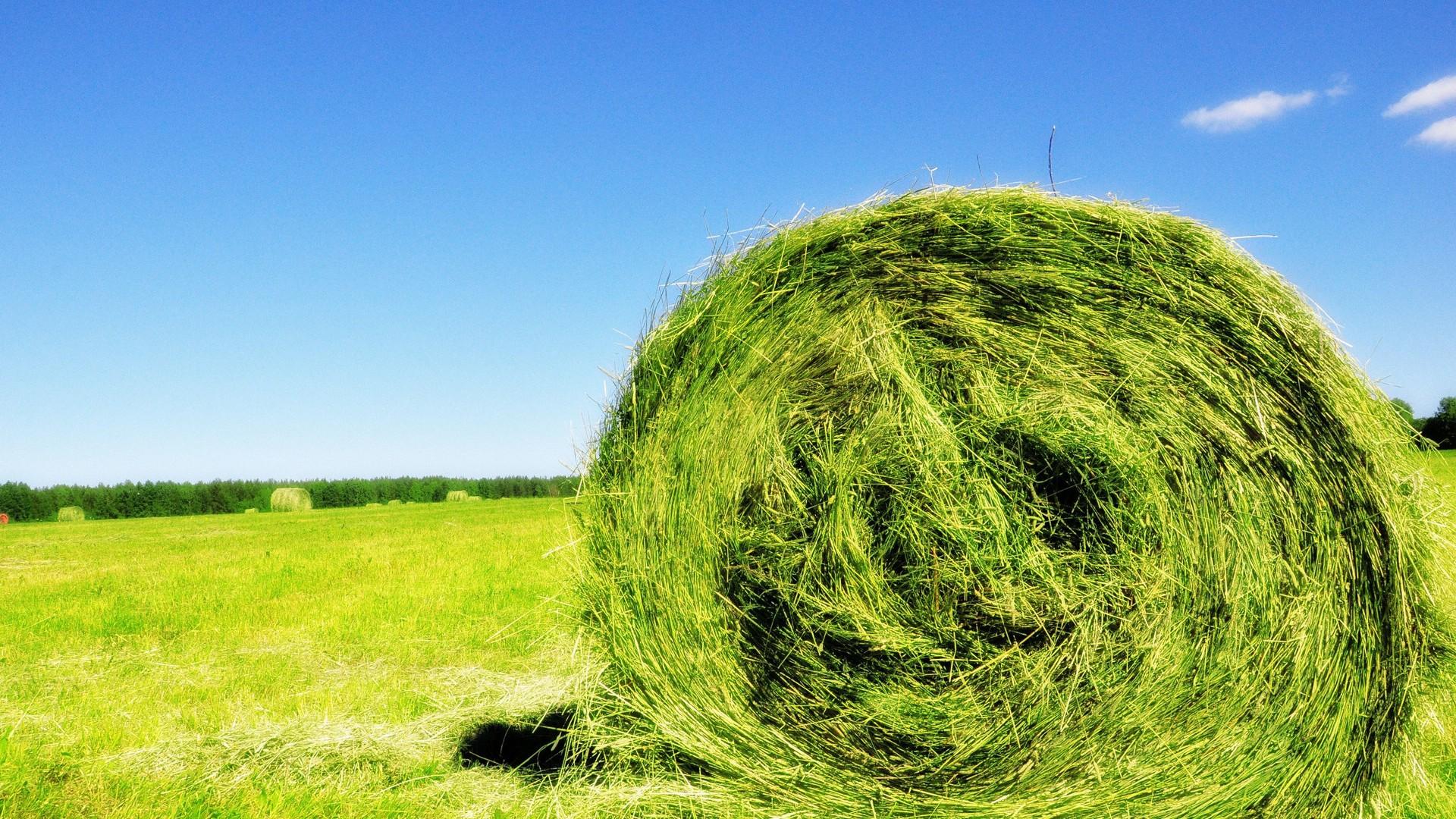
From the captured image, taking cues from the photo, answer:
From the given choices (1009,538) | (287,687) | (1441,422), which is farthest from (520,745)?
(1441,422)

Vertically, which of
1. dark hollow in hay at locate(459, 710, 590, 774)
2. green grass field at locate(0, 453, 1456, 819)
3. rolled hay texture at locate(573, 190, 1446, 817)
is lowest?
dark hollow in hay at locate(459, 710, 590, 774)

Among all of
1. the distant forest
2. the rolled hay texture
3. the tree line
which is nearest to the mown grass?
the rolled hay texture

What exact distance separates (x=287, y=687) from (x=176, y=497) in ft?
181

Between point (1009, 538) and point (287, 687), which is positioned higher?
point (1009, 538)

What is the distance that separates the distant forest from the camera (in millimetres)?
49531

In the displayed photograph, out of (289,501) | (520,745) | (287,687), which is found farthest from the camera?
(289,501)

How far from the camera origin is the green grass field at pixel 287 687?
3.54 meters

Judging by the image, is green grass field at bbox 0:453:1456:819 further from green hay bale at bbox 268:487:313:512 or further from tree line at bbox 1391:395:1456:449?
green hay bale at bbox 268:487:313:512

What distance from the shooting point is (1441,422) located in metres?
20.8

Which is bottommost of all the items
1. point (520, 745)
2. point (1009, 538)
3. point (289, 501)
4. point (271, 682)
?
point (520, 745)

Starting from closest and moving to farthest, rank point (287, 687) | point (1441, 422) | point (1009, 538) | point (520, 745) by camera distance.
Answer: point (1009, 538)
point (520, 745)
point (287, 687)
point (1441, 422)

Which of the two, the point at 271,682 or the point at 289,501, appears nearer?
the point at 271,682

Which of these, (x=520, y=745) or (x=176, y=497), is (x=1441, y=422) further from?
(x=176, y=497)

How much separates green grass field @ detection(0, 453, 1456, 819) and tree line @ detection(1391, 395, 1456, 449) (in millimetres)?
242
